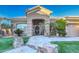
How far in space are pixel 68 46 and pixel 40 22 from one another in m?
0.44

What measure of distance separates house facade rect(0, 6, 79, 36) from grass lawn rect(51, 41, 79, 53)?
0.11 meters

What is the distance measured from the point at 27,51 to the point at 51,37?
1.09 feet

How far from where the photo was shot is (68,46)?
259 cm

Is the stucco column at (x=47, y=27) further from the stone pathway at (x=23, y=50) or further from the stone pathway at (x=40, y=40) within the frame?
the stone pathway at (x=23, y=50)

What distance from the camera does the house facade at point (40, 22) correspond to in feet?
8.55

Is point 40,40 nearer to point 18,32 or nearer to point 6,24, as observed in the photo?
point 18,32

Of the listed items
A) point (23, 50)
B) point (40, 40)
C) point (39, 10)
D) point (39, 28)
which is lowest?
point (23, 50)

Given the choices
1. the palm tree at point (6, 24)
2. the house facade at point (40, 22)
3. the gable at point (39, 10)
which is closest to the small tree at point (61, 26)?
the house facade at point (40, 22)

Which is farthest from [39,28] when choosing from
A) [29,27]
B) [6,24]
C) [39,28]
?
[6,24]
